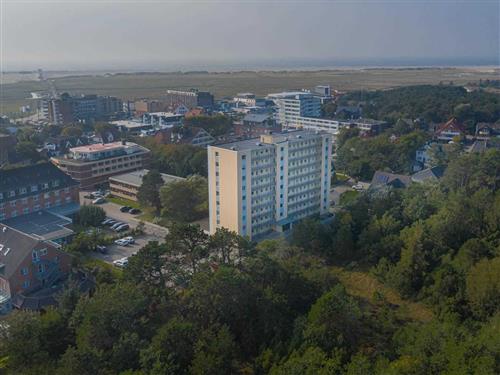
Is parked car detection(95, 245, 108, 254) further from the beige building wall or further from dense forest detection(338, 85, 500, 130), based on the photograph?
dense forest detection(338, 85, 500, 130)

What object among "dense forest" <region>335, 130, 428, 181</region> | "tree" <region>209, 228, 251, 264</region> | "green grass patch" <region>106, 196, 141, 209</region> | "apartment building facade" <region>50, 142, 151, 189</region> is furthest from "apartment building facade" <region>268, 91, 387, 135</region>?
"tree" <region>209, 228, 251, 264</region>

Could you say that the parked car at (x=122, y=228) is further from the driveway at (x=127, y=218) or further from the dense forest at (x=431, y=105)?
the dense forest at (x=431, y=105)

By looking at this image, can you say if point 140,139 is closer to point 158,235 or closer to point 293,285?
point 158,235

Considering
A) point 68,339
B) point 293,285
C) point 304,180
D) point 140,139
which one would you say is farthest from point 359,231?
point 140,139

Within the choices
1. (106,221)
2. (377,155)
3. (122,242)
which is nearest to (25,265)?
(122,242)

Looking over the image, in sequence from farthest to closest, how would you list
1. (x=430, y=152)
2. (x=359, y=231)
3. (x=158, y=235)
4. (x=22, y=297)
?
(x=430, y=152) → (x=158, y=235) → (x=359, y=231) → (x=22, y=297)
